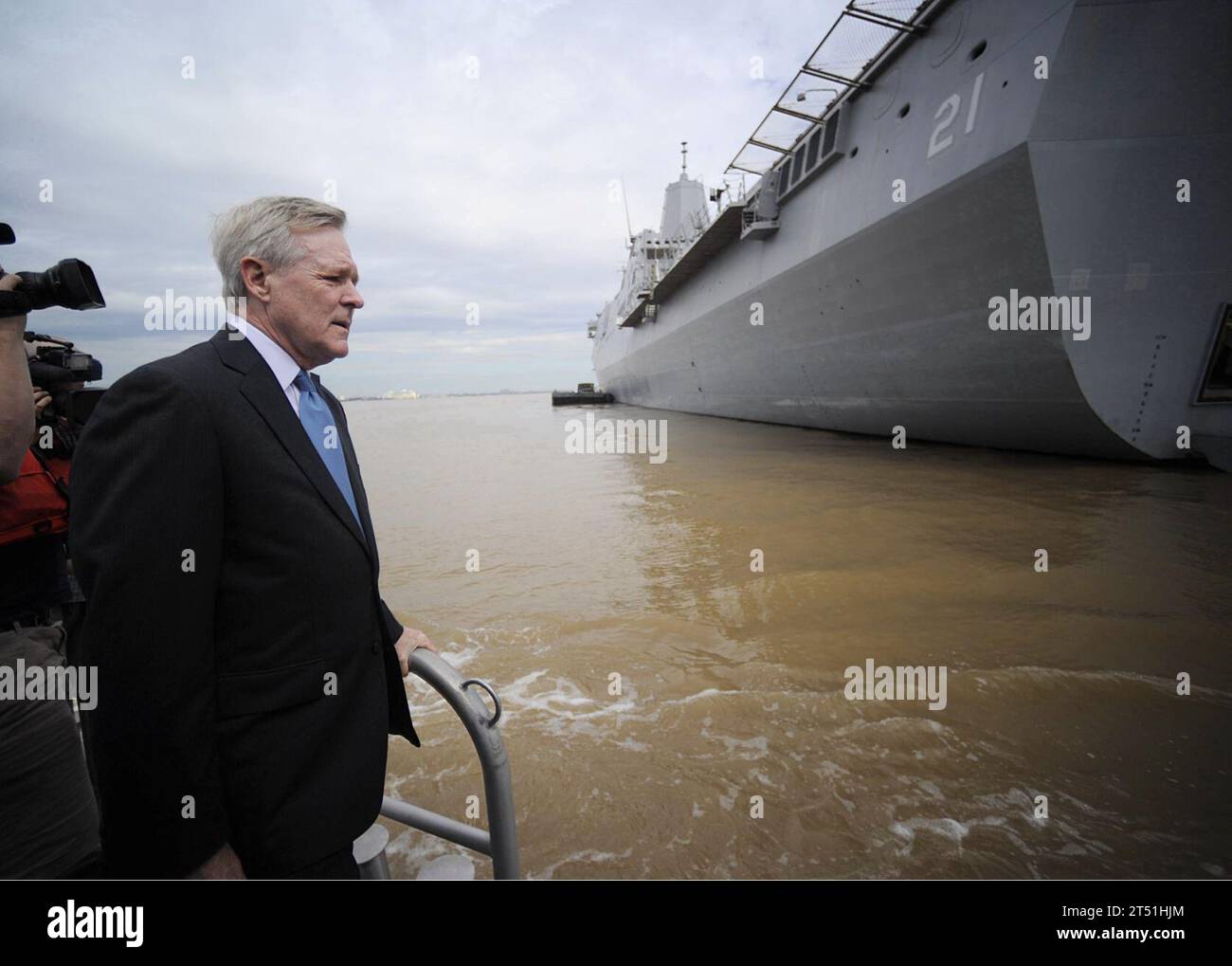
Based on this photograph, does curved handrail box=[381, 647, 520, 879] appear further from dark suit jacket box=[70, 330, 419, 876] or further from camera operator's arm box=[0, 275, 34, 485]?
camera operator's arm box=[0, 275, 34, 485]

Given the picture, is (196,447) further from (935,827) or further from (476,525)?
(476,525)

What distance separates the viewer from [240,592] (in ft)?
3.98

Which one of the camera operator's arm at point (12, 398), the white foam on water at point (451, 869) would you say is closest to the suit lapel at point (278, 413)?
the camera operator's arm at point (12, 398)

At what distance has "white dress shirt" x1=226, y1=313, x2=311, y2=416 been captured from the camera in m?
1.40

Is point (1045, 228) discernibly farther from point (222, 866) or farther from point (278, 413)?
point (222, 866)

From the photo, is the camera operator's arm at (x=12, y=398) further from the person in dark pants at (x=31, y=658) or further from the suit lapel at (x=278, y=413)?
the suit lapel at (x=278, y=413)

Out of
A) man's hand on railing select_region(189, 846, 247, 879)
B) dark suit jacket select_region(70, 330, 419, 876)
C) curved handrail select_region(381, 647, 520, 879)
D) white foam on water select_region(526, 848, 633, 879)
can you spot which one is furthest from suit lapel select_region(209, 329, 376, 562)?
white foam on water select_region(526, 848, 633, 879)

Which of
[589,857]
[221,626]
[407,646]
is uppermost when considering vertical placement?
[221,626]

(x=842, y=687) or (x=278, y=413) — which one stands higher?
(x=278, y=413)

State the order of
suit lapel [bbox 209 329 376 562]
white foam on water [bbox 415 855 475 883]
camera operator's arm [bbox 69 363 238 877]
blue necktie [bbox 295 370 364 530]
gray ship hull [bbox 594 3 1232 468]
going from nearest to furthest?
1. camera operator's arm [bbox 69 363 238 877]
2. suit lapel [bbox 209 329 376 562]
3. blue necktie [bbox 295 370 364 530]
4. white foam on water [bbox 415 855 475 883]
5. gray ship hull [bbox 594 3 1232 468]

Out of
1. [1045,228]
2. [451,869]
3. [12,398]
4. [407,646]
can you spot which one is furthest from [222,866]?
[1045,228]

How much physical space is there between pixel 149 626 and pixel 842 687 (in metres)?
3.40

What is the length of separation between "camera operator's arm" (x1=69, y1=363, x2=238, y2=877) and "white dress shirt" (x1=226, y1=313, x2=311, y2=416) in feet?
0.92
